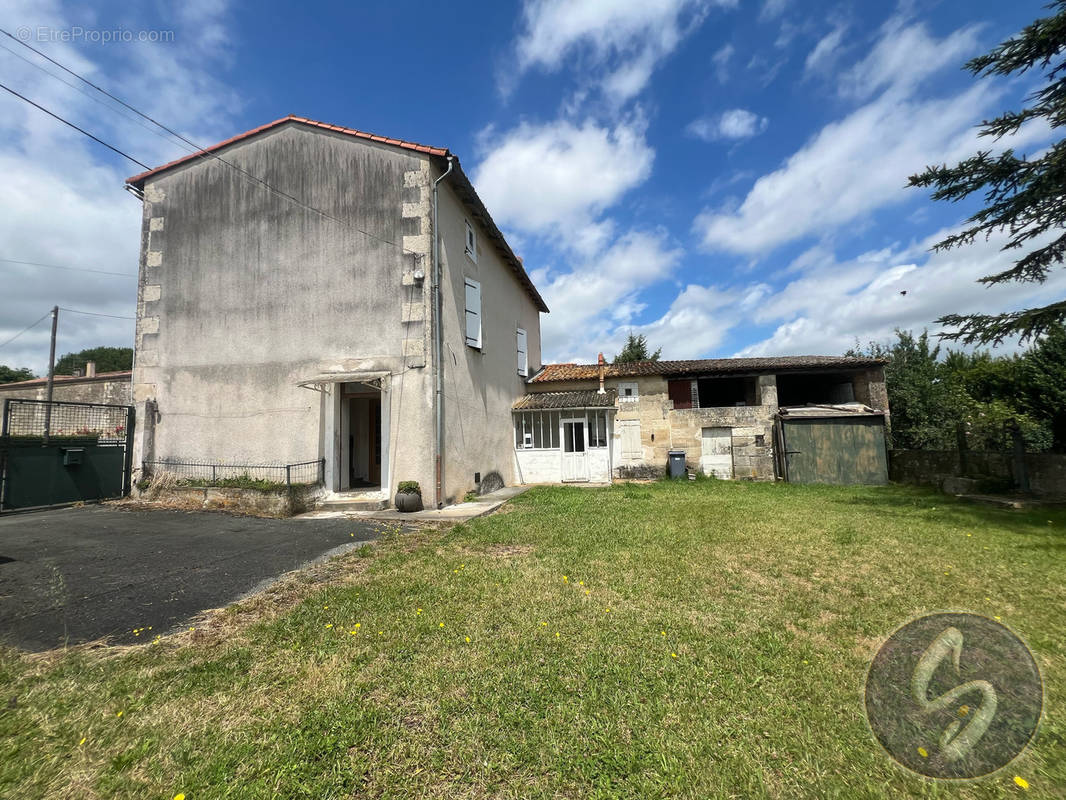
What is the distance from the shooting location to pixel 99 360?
149ft

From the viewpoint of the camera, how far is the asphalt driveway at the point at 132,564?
136 inches

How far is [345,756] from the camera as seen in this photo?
1.98 meters

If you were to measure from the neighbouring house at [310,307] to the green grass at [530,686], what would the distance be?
193 inches

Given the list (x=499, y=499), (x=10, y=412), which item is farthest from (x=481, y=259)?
(x=10, y=412)

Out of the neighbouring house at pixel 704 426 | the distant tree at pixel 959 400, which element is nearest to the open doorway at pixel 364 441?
the neighbouring house at pixel 704 426

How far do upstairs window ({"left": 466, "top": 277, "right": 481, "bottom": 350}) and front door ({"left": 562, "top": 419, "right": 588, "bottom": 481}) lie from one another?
433 cm

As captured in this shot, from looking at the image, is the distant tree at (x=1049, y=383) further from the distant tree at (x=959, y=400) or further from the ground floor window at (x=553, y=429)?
the ground floor window at (x=553, y=429)

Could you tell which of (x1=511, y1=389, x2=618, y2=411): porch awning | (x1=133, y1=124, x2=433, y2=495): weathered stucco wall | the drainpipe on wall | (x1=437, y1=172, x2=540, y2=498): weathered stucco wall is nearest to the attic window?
(x1=437, y1=172, x2=540, y2=498): weathered stucco wall

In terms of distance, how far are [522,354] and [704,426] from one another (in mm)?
6692

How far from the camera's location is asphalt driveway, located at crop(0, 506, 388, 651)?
136 inches

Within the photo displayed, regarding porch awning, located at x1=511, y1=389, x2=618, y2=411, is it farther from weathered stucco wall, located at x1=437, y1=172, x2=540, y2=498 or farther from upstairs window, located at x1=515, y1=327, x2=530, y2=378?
upstairs window, located at x1=515, y1=327, x2=530, y2=378

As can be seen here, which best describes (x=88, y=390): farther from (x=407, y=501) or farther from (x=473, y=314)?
(x=407, y=501)

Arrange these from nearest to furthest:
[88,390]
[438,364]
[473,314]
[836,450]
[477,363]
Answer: [438,364] < [473,314] < [477,363] < [836,450] < [88,390]

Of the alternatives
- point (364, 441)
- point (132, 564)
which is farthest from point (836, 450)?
point (132, 564)
